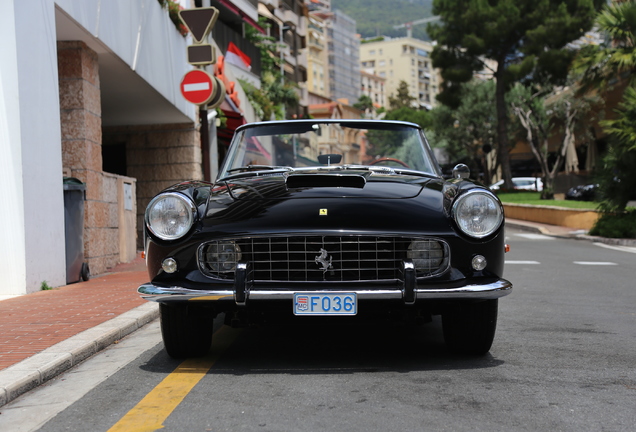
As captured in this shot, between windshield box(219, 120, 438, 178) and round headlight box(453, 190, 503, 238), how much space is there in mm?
1171

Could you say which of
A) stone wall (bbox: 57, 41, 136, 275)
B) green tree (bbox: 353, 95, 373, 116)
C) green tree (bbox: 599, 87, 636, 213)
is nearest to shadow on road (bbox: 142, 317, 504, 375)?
stone wall (bbox: 57, 41, 136, 275)

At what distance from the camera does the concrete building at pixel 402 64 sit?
188 meters

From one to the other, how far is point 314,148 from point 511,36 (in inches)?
1530

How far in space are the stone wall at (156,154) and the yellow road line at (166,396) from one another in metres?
12.0

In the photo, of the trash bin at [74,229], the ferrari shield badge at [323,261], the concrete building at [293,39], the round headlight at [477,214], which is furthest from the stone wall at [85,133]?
the concrete building at [293,39]

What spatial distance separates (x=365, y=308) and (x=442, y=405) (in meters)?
0.75

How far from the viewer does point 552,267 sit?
11.4 metres

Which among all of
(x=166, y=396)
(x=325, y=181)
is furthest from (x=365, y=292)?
(x=166, y=396)

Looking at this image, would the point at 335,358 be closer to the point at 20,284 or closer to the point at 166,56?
the point at 20,284

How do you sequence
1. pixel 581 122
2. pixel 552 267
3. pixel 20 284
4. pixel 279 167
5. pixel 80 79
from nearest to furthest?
pixel 279 167
pixel 20 284
pixel 80 79
pixel 552 267
pixel 581 122

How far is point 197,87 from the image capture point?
36.9 feet

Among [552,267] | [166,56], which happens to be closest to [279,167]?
[552,267]

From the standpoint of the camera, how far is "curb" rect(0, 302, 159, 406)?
158 inches

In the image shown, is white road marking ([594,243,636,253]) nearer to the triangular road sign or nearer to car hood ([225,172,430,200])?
the triangular road sign
